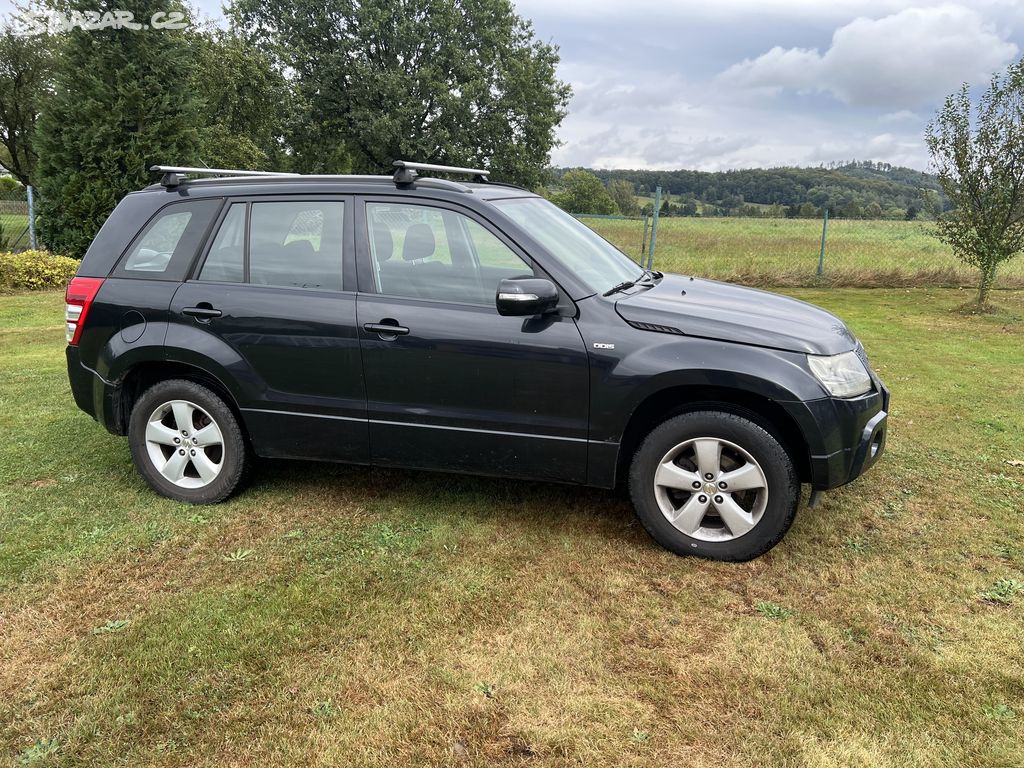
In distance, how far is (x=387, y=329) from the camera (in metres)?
3.54

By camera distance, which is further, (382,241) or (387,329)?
(382,241)

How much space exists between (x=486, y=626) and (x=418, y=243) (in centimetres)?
189

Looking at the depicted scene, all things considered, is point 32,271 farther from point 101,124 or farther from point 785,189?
point 785,189

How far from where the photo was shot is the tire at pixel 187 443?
12.7 ft

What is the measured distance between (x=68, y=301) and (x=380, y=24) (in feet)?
92.4

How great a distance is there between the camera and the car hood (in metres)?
3.28

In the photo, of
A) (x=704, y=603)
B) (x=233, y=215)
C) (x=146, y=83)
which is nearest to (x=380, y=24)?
(x=146, y=83)

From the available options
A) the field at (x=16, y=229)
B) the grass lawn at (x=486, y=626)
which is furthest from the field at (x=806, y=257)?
the field at (x=16, y=229)

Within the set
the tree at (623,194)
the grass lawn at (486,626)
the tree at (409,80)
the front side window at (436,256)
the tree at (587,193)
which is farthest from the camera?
the tree at (587,193)

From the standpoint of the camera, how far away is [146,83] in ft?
44.4

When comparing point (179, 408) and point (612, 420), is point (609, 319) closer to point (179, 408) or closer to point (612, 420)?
point (612, 420)

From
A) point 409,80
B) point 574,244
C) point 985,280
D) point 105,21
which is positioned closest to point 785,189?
point 409,80

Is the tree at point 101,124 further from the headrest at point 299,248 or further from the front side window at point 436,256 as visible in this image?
the front side window at point 436,256

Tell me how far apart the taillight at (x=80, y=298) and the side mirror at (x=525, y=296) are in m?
2.33
